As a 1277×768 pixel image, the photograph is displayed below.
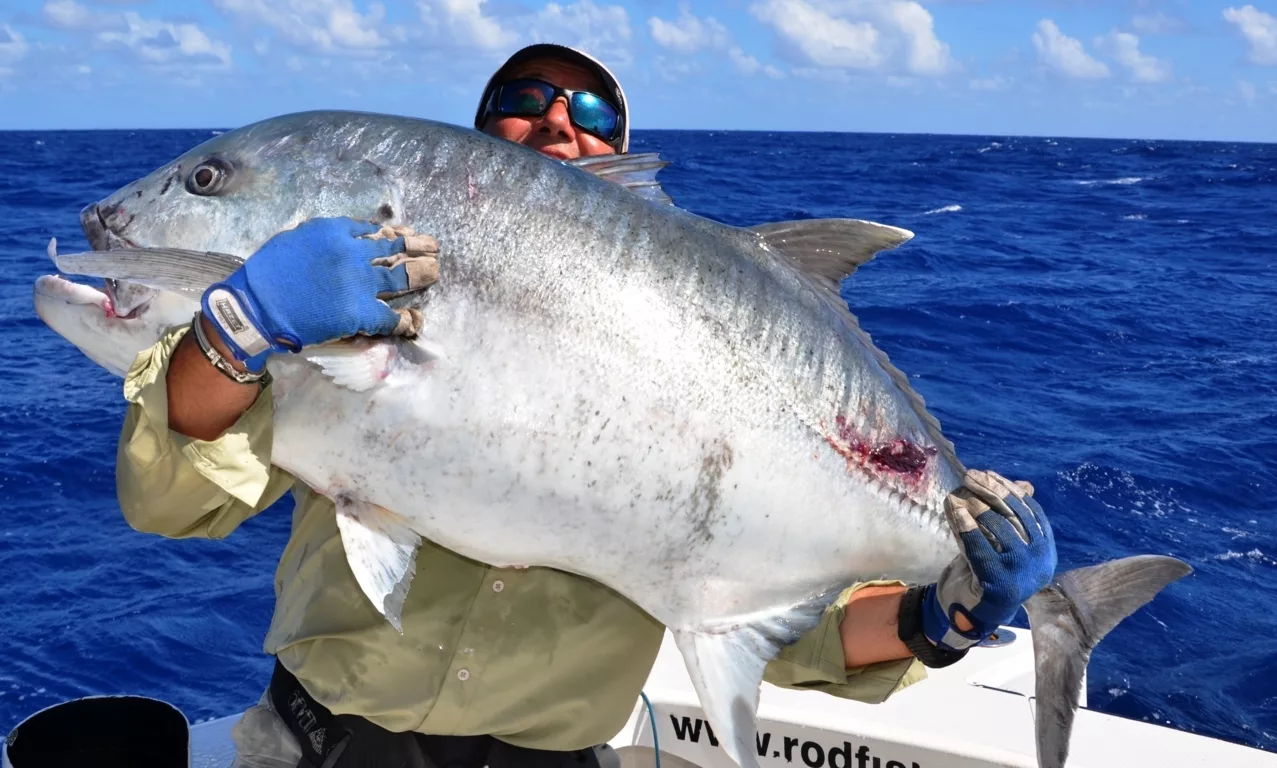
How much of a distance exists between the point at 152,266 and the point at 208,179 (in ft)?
0.86

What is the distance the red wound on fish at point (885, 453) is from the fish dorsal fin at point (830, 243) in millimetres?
360

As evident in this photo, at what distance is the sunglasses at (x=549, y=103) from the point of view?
2.96m

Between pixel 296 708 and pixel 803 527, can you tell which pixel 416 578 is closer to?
pixel 296 708

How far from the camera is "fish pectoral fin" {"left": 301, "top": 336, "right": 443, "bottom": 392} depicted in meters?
1.92

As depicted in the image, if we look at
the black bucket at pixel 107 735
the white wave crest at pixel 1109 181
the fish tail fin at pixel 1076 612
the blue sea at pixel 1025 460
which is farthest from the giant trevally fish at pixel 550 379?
the white wave crest at pixel 1109 181

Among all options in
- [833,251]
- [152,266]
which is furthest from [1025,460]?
[152,266]

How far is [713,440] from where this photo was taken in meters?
2.08

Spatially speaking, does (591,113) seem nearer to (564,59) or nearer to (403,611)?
(564,59)

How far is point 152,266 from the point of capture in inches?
72.7

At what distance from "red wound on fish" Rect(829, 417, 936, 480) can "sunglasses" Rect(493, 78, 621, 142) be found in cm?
121

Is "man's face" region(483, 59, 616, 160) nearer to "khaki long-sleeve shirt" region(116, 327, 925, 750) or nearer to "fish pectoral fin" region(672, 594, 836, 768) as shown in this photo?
"khaki long-sleeve shirt" region(116, 327, 925, 750)

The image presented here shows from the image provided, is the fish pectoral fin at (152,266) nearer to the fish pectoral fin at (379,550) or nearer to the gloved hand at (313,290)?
the gloved hand at (313,290)

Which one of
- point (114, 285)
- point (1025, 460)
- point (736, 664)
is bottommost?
point (1025, 460)

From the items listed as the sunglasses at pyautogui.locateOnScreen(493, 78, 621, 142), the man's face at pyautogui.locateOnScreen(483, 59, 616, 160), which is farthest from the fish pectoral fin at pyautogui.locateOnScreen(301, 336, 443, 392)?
the sunglasses at pyautogui.locateOnScreen(493, 78, 621, 142)
